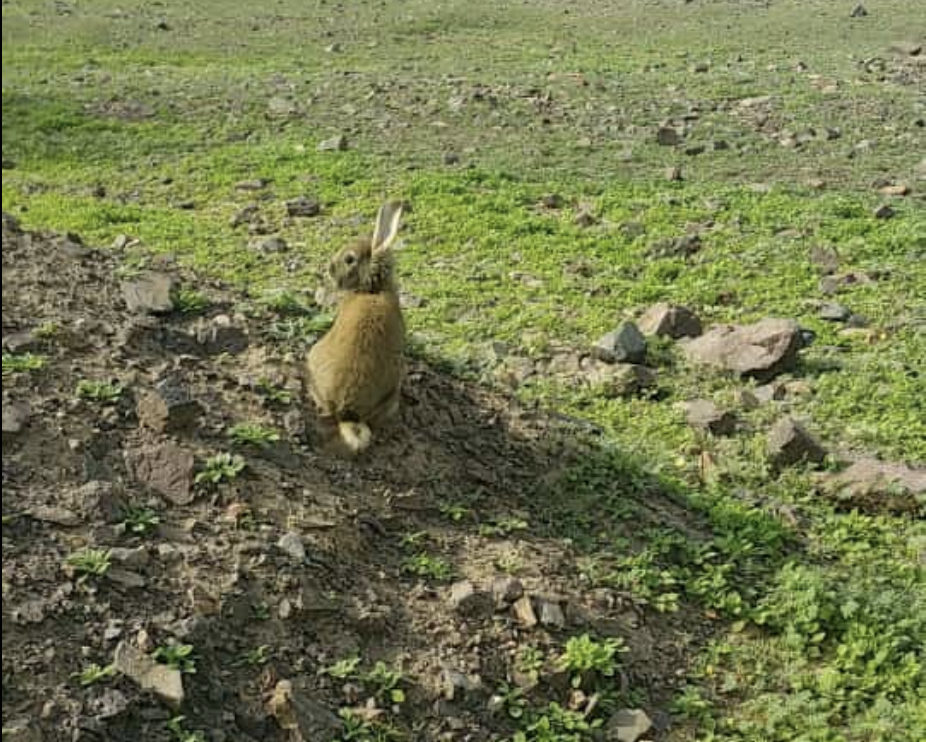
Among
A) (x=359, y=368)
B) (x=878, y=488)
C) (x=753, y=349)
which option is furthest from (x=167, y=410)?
(x=753, y=349)

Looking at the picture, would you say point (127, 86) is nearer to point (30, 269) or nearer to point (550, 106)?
point (550, 106)

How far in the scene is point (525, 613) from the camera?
489 cm

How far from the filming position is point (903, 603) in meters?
5.45

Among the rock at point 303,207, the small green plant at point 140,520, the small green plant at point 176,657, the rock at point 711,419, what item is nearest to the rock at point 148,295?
the small green plant at point 140,520

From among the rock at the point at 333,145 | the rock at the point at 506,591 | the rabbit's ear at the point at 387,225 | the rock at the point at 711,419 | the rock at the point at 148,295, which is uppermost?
the rabbit's ear at the point at 387,225

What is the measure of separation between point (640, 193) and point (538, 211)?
0.95 meters

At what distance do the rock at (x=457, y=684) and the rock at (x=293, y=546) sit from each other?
0.69m

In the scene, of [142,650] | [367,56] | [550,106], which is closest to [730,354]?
[142,650]

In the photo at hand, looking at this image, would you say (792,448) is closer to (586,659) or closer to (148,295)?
(586,659)

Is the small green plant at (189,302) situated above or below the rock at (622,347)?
above

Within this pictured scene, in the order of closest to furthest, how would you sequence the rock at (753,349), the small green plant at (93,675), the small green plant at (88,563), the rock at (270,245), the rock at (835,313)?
the small green plant at (93,675) < the small green plant at (88,563) < the rock at (753,349) < the rock at (835,313) < the rock at (270,245)

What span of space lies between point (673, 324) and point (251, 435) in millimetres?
3613

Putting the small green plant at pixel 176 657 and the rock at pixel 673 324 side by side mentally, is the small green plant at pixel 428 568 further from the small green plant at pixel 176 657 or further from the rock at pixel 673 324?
the rock at pixel 673 324

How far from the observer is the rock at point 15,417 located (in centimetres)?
468
